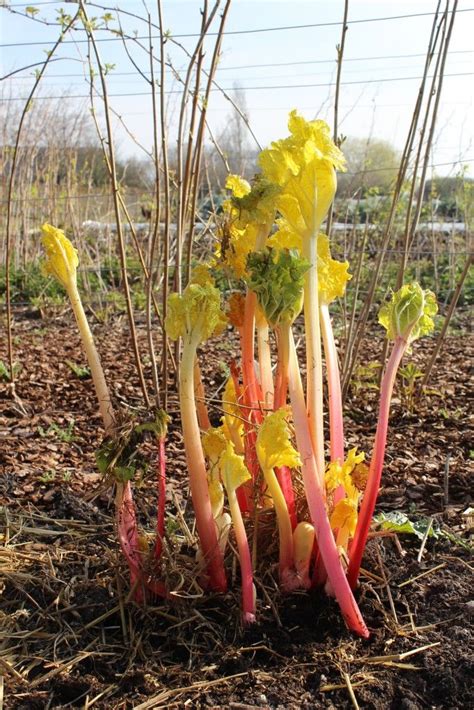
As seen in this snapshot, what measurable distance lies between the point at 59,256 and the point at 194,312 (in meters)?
0.46

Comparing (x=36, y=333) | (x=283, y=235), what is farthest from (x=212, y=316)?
(x=36, y=333)

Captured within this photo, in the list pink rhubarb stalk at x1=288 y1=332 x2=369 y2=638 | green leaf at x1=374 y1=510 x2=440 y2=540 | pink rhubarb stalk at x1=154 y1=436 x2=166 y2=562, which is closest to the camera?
pink rhubarb stalk at x1=288 y1=332 x2=369 y2=638

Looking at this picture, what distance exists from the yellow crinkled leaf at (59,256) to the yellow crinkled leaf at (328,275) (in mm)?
621

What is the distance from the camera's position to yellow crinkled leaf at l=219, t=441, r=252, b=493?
4.84ft

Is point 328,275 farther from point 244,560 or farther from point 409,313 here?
point 244,560

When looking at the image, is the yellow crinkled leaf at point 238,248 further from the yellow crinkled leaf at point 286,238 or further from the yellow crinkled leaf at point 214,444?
the yellow crinkled leaf at point 214,444

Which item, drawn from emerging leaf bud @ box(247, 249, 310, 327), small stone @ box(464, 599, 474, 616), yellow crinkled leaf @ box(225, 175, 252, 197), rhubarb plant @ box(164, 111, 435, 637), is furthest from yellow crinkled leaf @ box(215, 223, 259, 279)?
small stone @ box(464, 599, 474, 616)

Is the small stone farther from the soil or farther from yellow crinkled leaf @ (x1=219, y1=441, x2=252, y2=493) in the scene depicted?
yellow crinkled leaf @ (x1=219, y1=441, x2=252, y2=493)

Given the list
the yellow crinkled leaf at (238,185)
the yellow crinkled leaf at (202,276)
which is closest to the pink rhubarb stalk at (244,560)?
the yellow crinkled leaf at (202,276)

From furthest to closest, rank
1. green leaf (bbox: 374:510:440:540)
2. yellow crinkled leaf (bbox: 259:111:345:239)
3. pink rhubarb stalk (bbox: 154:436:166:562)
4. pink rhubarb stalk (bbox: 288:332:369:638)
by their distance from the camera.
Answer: green leaf (bbox: 374:510:440:540) < pink rhubarb stalk (bbox: 154:436:166:562) < pink rhubarb stalk (bbox: 288:332:369:638) < yellow crinkled leaf (bbox: 259:111:345:239)

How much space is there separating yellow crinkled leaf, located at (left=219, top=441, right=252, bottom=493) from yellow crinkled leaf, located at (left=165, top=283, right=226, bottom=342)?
0.26m

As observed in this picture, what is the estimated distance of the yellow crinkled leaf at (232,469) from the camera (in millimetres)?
1476

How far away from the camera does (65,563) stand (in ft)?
6.43

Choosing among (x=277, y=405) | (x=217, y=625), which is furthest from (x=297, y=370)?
(x=217, y=625)
